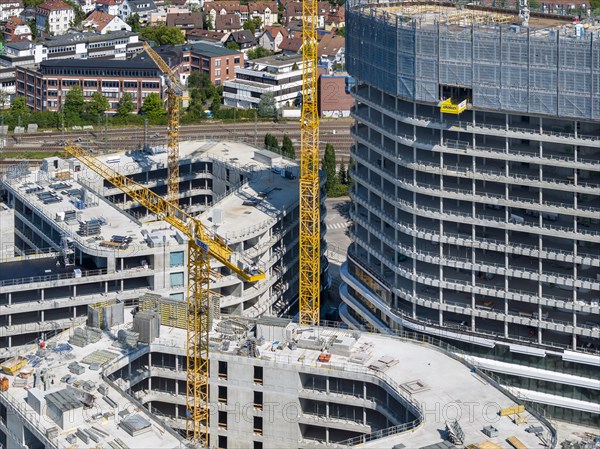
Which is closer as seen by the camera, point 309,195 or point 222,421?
point 222,421

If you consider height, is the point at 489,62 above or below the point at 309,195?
above

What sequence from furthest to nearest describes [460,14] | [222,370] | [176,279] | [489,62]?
[176,279] < [460,14] < [489,62] < [222,370]

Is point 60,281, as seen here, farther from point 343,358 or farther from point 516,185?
point 516,185

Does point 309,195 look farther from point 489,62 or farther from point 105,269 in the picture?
point 489,62

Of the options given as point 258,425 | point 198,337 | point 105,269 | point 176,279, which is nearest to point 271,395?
point 258,425

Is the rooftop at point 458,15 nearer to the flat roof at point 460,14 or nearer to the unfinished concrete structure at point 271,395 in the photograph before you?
the flat roof at point 460,14

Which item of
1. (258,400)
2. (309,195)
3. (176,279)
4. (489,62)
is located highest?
(489,62)

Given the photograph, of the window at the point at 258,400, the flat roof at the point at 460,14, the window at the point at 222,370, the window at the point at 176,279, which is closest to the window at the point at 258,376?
the window at the point at 258,400
